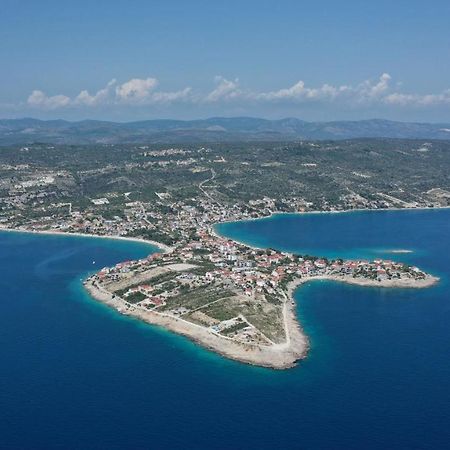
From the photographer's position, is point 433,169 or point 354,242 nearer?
point 354,242

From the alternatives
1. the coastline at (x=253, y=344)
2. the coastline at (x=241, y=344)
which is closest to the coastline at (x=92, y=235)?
the coastline at (x=253, y=344)

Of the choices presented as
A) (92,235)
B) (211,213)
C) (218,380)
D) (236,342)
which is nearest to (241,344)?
(236,342)

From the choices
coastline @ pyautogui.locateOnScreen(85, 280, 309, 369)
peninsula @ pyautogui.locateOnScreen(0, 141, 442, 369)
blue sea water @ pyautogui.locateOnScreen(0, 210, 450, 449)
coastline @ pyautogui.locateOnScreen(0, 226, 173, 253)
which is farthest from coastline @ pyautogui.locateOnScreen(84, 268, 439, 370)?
coastline @ pyautogui.locateOnScreen(0, 226, 173, 253)

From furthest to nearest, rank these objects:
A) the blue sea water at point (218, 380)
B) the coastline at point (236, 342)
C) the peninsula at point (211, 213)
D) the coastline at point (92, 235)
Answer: the coastline at point (92, 235), the peninsula at point (211, 213), the coastline at point (236, 342), the blue sea water at point (218, 380)

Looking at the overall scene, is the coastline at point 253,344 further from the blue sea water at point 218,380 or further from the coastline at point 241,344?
the blue sea water at point 218,380

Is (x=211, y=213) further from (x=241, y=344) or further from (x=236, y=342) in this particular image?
(x=241, y=344)

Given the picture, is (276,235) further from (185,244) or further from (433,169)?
(433,169)

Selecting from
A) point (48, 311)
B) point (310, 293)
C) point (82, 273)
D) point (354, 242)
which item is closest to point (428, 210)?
point (354, 242)

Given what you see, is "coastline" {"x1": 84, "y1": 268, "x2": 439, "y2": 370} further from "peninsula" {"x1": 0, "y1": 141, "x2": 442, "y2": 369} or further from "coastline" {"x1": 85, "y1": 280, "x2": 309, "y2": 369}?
"peninsula" {"x1": 0, "y1": 141, "x2": 442, "y2": 369}
